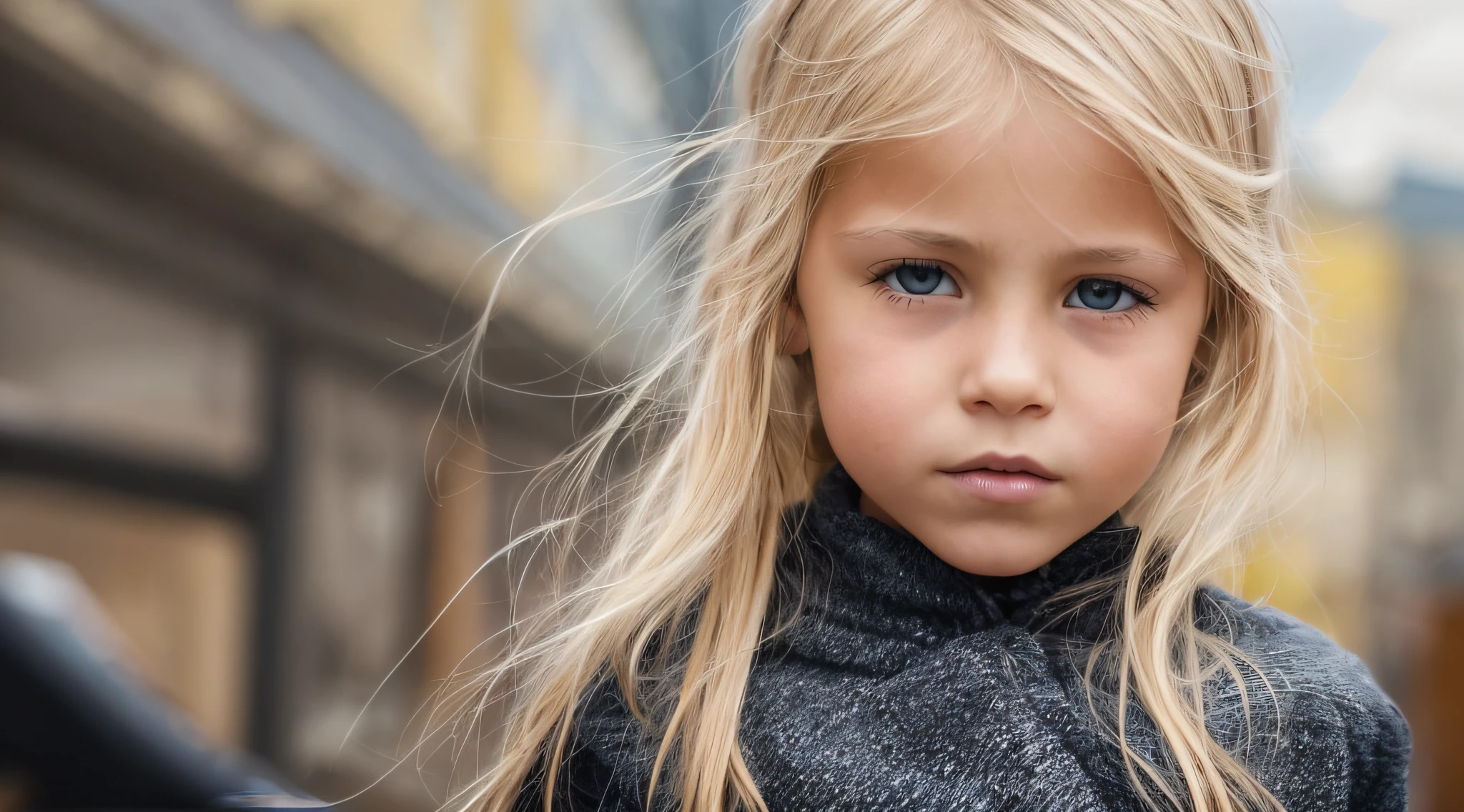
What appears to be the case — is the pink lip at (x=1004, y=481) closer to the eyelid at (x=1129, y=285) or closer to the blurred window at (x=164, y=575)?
the eyelid at (x=1129, y=285)

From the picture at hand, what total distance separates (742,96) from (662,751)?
0.50 meters

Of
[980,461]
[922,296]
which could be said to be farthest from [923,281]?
[980,461]

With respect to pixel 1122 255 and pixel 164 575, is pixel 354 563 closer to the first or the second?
pixel 164 575

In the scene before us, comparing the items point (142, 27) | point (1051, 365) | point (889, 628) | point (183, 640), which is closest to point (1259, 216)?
point (1051, 365)

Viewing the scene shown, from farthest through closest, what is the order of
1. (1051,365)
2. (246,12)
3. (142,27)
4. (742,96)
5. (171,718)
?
(246,12) < (142,27) < (171,718) < (742,96) < (1051,365)

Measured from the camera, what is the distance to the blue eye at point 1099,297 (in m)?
0.75

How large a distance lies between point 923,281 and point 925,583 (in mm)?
208

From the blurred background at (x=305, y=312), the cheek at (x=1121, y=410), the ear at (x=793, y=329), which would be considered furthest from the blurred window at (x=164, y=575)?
the cheek at (x=1121, y=410)

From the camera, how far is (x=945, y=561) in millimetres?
812

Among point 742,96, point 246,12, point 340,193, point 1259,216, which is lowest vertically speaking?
point 1259,216

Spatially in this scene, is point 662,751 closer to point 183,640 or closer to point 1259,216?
point 1259,216

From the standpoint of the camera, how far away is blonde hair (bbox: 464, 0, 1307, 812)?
2.49 ft

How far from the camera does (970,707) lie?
77 centimetres

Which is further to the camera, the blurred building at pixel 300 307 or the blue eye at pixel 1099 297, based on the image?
the blurred building at pixel 300 307
